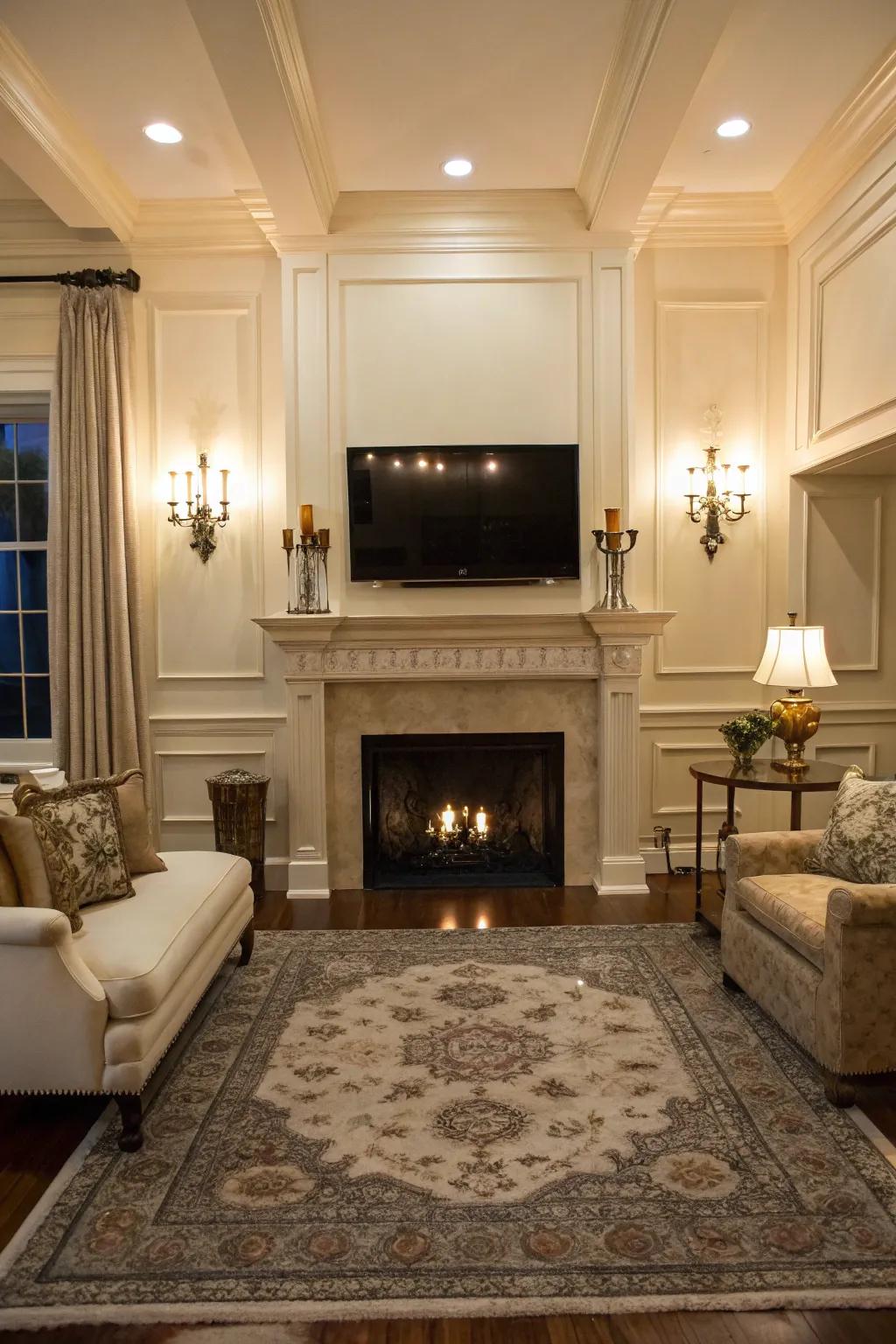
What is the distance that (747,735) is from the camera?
3834 millimetres


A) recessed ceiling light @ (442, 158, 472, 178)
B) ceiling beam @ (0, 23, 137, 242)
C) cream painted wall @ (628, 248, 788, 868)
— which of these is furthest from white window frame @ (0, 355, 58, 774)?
cream painted wall @ (628, 248, 788, 868)

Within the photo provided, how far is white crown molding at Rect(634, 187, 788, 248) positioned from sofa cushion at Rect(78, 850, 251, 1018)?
3555mm

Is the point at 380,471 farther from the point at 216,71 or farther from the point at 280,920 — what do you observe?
the point at 280,920

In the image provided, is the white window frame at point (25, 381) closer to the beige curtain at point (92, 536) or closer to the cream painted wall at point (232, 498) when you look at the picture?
the cream painted wall at point (232, 498)

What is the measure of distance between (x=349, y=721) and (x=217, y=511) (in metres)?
1.27

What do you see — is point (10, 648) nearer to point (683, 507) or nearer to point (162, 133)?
point (162, 133)

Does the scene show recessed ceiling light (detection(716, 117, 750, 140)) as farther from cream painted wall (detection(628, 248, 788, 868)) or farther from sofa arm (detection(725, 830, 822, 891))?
sofa arm (detection(725, 830, 822, 891))

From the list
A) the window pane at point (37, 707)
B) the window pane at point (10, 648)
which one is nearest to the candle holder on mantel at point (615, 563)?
the window pane at point (37, 707)

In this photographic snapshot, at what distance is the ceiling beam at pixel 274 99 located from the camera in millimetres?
2760

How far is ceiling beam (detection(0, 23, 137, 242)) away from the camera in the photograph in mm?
3328

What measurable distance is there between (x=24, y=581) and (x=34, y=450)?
0.70 meters

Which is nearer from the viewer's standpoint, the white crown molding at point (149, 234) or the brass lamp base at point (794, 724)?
the brass lamp base at point (794, 724)

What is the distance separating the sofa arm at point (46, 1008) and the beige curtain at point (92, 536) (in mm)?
2301

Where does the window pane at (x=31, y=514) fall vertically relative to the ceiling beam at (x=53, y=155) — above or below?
below
